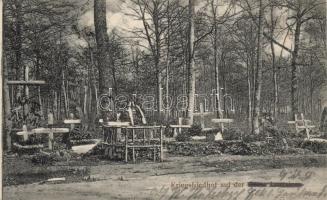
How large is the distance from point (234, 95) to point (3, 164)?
64.3 feet

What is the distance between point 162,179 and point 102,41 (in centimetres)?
480

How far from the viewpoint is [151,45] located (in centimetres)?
1909

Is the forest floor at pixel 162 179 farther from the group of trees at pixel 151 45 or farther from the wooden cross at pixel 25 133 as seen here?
the group of trees at pixel 151 45

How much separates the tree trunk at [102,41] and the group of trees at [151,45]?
0.08ft

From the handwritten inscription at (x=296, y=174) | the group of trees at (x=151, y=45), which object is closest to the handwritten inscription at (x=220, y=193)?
the handwritten inscription at (x=296, y=174)

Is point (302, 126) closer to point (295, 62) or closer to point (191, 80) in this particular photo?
point (295, 62)

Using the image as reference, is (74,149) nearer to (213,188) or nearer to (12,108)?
(12,108)

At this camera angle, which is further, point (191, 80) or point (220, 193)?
point (191, 80)

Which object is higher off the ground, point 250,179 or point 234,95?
point 234,95

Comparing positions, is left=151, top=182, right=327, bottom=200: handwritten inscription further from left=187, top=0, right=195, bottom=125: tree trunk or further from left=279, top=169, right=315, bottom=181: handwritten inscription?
left=187, top=0, right=195, bottom=125: tree trunk

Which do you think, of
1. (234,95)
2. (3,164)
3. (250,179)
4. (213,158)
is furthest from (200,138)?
(234,95)

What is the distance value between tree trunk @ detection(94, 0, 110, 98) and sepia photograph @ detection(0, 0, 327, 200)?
0.03 metres

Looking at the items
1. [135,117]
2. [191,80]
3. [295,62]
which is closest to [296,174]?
[135,117]

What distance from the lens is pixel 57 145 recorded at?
39.0 ft
